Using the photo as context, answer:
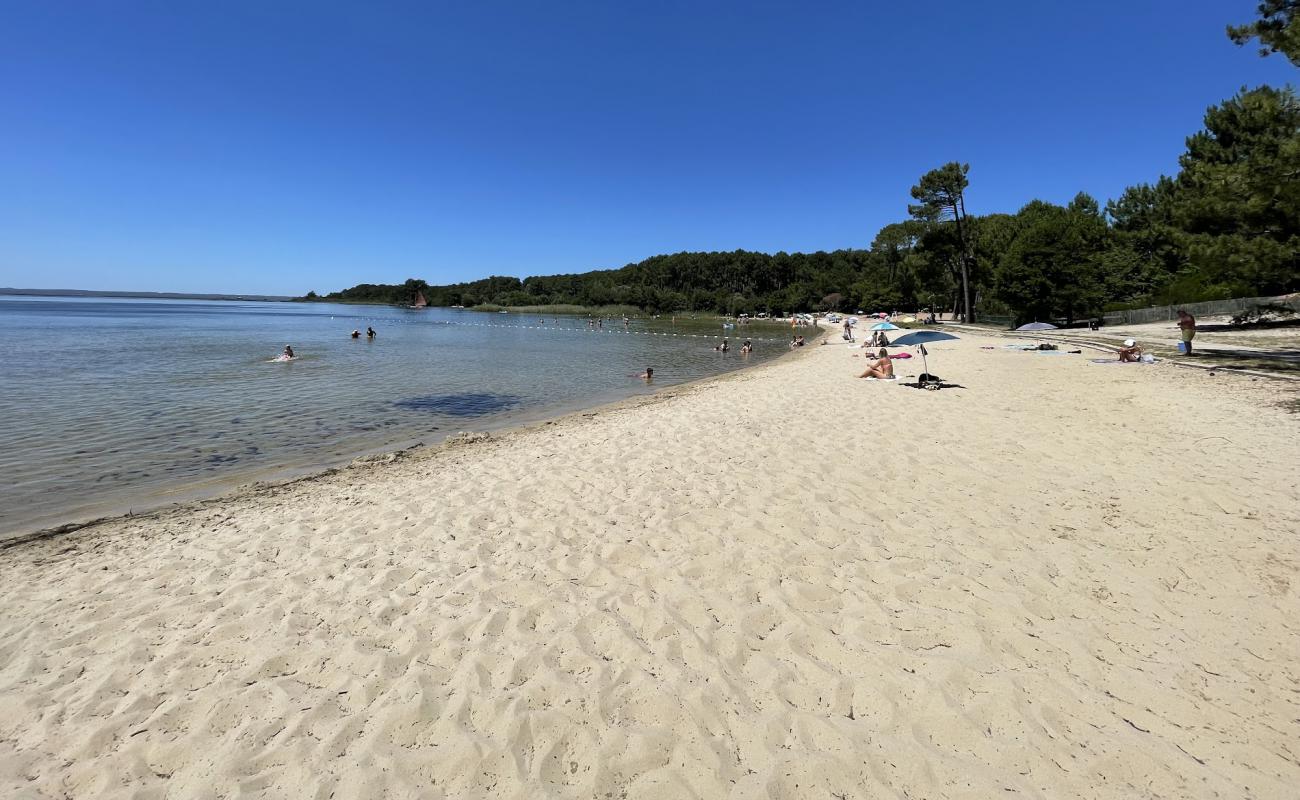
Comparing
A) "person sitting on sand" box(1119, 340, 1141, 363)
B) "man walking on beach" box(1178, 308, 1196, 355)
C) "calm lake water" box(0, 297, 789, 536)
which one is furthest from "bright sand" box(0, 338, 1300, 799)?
"man walking on beach" box(1178, 308, 1196, 355)

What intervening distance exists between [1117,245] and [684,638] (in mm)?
62396

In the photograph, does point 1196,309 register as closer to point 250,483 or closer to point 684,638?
point 684,638

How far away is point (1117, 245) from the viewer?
47.4 meters

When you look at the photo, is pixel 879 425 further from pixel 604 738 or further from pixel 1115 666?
pixel 604 738

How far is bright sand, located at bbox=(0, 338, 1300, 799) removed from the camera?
2.96 metres

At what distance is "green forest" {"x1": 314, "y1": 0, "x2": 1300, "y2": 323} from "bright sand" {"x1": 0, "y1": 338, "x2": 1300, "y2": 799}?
8.16m

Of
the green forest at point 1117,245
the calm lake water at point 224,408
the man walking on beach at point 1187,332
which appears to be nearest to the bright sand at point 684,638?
the calm lake water at point 224,408

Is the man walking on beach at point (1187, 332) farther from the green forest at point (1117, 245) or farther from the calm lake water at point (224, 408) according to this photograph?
the calm lake water at point (224, 408)

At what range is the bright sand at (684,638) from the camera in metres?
2.96

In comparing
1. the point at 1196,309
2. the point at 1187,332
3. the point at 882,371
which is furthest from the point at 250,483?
the point at 1196,309

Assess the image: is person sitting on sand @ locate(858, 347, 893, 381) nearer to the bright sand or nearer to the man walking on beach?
the bright sand

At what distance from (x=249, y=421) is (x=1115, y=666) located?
57.8 feet

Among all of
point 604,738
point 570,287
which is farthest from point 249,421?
point 570,287

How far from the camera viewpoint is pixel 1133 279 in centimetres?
4369
